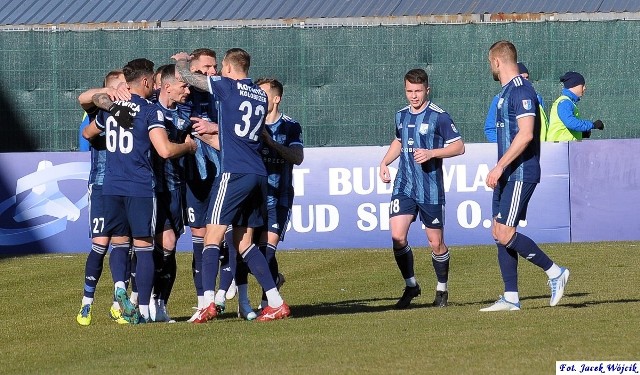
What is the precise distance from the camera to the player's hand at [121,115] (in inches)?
397

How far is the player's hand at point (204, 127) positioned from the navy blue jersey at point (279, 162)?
1162 mm

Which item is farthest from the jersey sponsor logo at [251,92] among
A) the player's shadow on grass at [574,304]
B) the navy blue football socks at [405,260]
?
the player's shadow on grass at [574,304]

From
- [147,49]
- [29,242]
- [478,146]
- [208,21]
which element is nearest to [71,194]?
[29,242]

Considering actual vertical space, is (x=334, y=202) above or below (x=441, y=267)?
above

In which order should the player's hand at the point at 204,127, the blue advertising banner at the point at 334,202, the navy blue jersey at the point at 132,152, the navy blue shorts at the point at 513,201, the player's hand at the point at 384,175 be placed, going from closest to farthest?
1. the navy blue jersey at the point at 132,152
2. the navy blue shorts at the point at 513,201
3. the player's hand at the point at 204,127
4. the player's hand at the point at 384,175
5. the blue advertising banner at the point at 334,202

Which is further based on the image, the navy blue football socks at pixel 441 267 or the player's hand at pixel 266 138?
the navy blue football socks at pixel 441 267

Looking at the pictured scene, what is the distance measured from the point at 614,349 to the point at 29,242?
39.4 feet

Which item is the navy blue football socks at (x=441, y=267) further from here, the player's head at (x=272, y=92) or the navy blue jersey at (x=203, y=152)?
the navy blue jersey at (x=203, y=152)

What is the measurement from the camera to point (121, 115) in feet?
33.1

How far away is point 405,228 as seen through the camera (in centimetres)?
1176

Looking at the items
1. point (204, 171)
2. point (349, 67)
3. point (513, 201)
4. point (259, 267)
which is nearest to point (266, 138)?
point (204, 171)

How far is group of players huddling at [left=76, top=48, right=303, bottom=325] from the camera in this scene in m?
10.2

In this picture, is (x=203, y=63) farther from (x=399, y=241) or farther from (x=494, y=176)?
(x=494, y=176)

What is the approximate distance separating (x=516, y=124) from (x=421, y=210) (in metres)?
1.60
